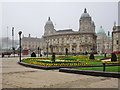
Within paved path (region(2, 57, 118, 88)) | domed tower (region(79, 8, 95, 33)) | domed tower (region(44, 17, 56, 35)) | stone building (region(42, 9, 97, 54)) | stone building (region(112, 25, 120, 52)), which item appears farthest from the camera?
domed tower (region(44, 17, 56, 35))

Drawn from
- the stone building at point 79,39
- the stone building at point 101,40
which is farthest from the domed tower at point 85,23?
the stone building at point 101,40

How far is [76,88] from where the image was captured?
7.43m

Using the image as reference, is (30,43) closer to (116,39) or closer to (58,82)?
(116,39)

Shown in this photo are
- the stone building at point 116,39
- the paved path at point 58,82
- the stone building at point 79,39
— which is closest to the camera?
the paved path at point 58,82

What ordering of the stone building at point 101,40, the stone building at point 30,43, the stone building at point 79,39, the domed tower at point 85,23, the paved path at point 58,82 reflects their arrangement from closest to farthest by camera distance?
the paved path at point 58,82 < the stone building at point 79,39 < the domed tower at point 85,23 < the stone building at point 101,40 < the stone building at point 30,43

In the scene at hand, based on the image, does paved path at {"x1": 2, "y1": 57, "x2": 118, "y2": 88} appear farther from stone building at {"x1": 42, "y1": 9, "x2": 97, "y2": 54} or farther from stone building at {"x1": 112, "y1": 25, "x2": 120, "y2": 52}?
stone building at {"x1": 112, "y1": 25, "x2": 120, "y2": 52}

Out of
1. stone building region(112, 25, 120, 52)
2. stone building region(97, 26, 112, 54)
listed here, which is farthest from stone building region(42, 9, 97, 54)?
stone building region(97, 26, 112, 54)

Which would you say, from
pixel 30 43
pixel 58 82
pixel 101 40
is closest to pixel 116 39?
pixel 101 40

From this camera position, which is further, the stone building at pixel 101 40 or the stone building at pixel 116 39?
the stone building at pixel 101 40

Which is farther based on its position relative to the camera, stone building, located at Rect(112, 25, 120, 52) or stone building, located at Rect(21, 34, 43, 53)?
stone building, located at Rect(21, 34, 43, 53)

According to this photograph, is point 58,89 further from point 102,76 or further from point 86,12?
point 86,12

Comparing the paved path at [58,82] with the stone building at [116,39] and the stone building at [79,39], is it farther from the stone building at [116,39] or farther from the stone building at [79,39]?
the stone building at [116,39]

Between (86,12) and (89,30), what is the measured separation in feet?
36.3

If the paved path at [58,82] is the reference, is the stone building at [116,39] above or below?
above
